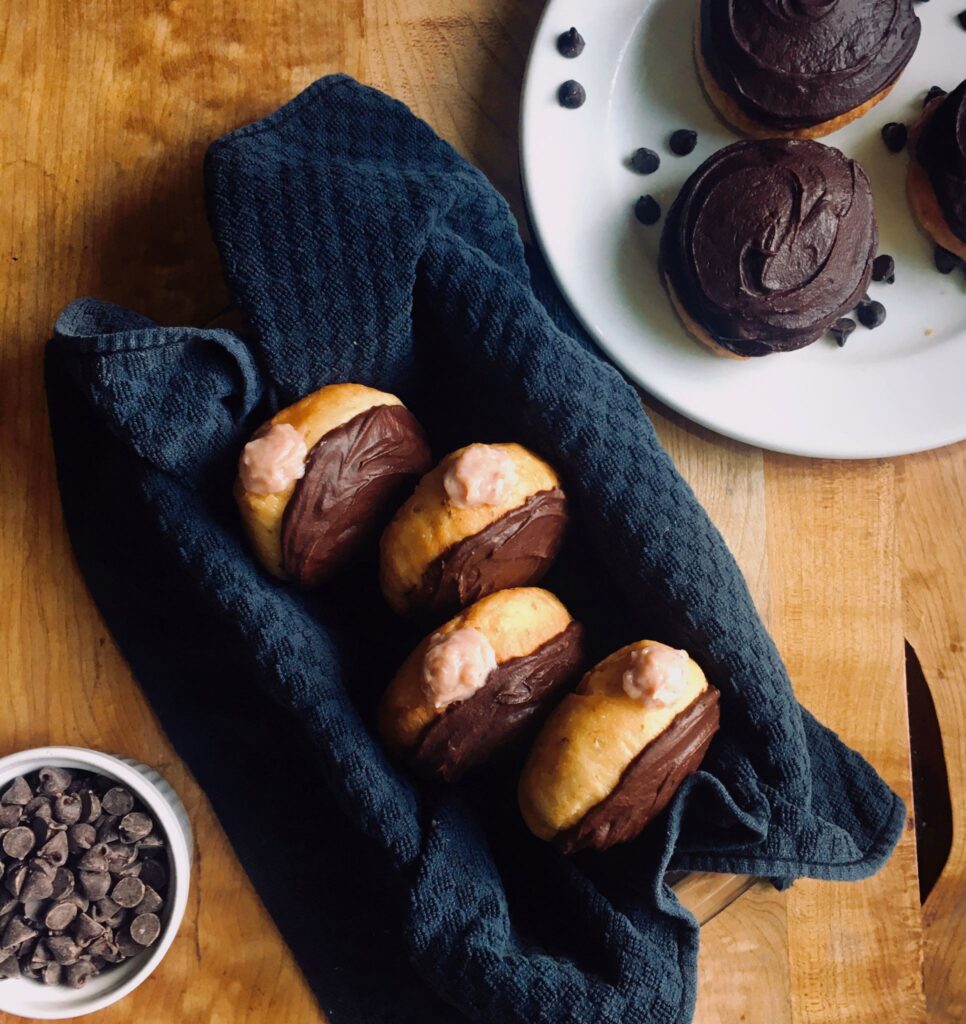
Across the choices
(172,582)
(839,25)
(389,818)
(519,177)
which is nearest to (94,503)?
(172,582)

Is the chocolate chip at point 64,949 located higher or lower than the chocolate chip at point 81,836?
lower

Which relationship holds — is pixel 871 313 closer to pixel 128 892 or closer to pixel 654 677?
pixel 654 677

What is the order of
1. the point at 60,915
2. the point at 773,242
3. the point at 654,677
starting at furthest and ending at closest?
the point at 773,242 < the point at 60,915 < the point at 654,677

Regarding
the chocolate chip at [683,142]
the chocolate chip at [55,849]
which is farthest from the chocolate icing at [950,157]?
the chocolate chip at [55,849]

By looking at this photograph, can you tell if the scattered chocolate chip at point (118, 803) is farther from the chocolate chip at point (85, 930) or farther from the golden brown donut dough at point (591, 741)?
the golden brown donut dough at point (591, 741)

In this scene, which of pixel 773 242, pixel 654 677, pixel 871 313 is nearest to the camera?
pixel 654 677

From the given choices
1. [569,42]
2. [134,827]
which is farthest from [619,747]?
[569,42]
